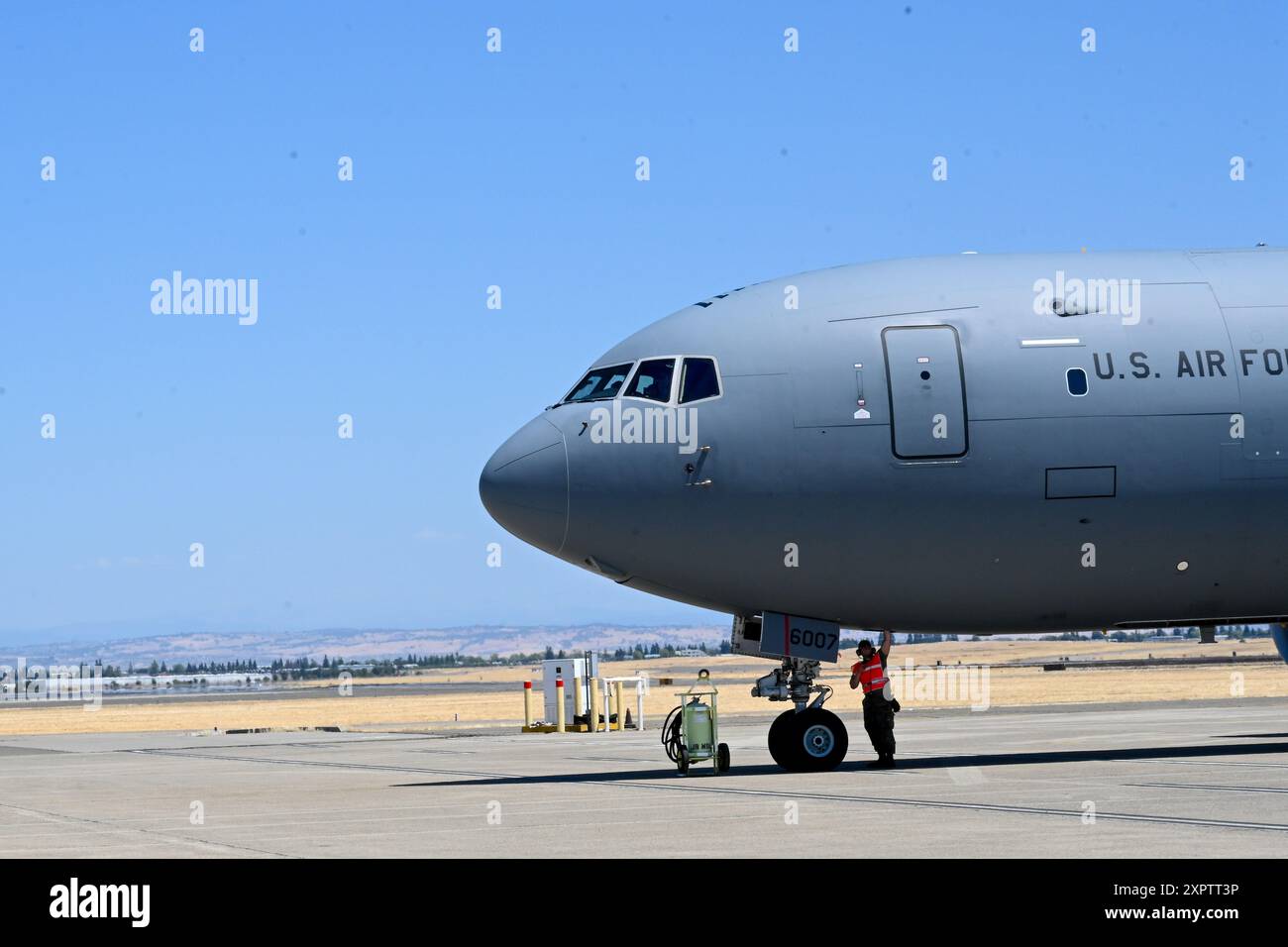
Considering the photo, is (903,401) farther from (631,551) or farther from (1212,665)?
(1212,665)

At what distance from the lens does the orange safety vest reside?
85.4 ft

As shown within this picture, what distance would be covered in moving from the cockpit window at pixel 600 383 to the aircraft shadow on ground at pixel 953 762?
5656mm

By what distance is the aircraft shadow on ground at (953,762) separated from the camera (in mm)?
25906

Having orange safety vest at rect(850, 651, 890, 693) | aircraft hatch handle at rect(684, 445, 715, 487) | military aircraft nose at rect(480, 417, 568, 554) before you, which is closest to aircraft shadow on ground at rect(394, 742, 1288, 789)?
orange safety vest at rect(850, 651, 890, 693)

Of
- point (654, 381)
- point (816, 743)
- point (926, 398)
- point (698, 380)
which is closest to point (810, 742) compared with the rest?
point (816, 743)

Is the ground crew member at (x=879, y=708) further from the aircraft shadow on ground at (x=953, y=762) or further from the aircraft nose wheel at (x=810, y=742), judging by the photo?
the aircraft nose wheel at (x=810, y=742)

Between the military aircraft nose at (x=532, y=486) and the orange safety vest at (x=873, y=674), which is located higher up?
the military aircraft nose at (x=532, y=486)

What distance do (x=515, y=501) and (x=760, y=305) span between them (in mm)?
4499

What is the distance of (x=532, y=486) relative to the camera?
2356 cm

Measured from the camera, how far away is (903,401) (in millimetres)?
23422

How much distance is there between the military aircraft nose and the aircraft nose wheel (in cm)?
425

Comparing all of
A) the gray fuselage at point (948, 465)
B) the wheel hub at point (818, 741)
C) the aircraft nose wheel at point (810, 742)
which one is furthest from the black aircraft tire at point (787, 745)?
the gray fuselage at point (948, 465)
